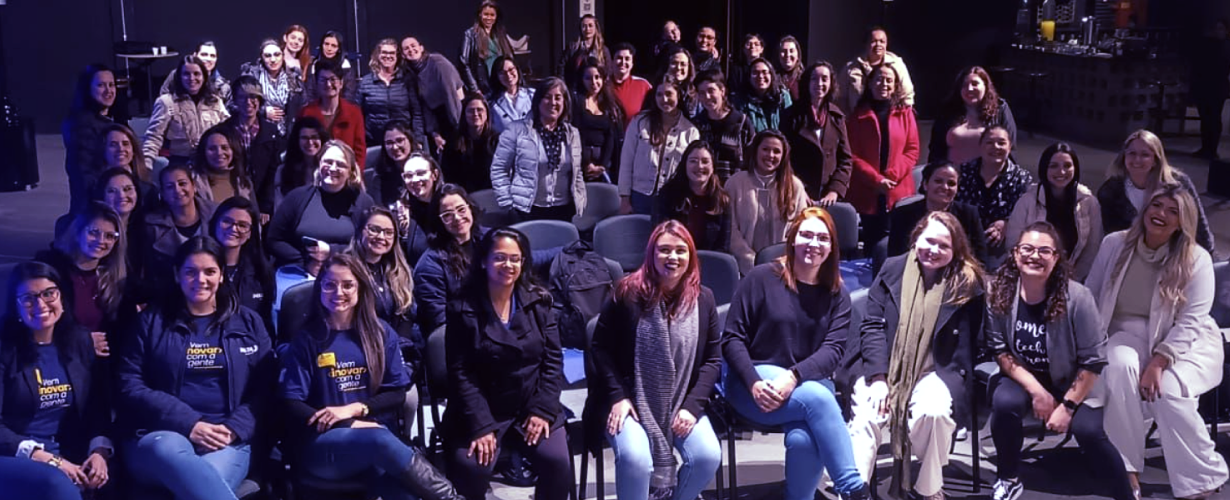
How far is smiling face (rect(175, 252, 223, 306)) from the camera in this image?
13.2ft

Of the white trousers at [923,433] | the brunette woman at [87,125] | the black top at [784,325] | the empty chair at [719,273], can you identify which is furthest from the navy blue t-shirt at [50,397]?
the brunette woman at [87,125]

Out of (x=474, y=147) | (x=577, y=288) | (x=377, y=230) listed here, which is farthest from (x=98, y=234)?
(x=474, y=147)

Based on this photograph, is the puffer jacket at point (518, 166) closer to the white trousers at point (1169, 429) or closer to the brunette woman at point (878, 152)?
the brunette woman at point (878, 152)

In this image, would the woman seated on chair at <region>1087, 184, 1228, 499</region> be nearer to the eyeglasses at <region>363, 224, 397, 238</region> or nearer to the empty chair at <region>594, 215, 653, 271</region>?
the empty chair at <region>594, 215, 653, 271</region>

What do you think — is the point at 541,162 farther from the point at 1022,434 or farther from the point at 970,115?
the point at 1022,434

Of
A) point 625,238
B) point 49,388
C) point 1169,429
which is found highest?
point 625,238

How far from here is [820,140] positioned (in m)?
6.43

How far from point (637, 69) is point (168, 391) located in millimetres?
9697

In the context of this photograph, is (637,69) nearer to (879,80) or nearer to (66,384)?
(879,80)

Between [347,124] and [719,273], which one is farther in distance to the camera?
[347,124]

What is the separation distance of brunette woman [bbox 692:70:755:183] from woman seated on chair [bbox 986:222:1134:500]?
2.04 meters

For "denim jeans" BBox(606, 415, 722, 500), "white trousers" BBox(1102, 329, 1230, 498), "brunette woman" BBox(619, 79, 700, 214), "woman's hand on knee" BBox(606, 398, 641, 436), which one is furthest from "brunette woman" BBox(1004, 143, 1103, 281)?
"woman's hand on knee" BBox(606, 398, 641, 436)

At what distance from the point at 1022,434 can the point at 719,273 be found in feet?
4.36

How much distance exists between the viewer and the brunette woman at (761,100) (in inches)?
268
